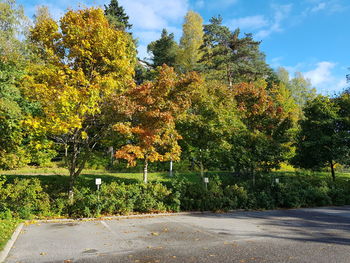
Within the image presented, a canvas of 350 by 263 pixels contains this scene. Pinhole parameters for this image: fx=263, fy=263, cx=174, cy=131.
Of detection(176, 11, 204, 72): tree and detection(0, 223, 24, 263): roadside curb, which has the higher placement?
detection(176, 11, 204, 72): tree

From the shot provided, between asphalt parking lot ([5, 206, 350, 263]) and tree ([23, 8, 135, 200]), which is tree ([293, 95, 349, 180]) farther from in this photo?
tree ([23, 8, 135, 200])

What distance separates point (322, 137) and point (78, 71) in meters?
14.8

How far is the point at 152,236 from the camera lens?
7.26 metres

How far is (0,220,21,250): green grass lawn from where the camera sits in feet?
20.0

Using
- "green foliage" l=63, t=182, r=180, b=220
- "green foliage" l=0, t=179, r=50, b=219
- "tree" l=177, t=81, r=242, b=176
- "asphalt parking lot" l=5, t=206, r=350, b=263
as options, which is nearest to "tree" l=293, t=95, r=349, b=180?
"tree" l=177, t=81, r=242, b=176

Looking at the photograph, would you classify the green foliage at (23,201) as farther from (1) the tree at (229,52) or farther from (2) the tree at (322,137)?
(1) the tree at (229,52)

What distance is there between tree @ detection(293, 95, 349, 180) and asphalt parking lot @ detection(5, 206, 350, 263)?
770 cm

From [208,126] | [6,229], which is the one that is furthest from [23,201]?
[208,126]

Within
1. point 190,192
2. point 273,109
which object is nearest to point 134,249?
point 190,192

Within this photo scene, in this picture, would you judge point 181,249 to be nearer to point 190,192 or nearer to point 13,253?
point 13,253

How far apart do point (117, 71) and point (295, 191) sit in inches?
420

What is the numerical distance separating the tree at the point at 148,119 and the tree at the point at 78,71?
3.03 feet

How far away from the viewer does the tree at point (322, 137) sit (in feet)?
53.7

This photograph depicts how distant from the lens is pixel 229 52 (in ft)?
104
